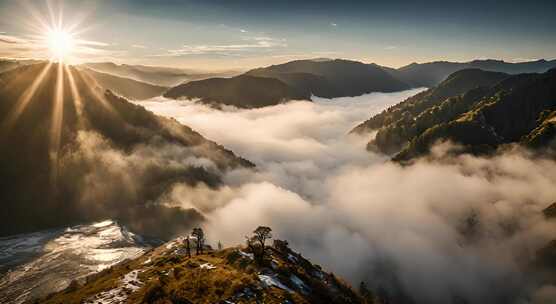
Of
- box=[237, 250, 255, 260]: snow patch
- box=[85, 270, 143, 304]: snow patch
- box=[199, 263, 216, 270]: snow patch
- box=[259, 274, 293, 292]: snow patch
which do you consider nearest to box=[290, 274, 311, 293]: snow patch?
box=[259, 274, 293, 292]: snow patch

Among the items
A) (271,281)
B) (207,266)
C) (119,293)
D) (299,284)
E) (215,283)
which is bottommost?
(299,284)

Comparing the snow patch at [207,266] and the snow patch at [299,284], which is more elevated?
the snow patch at [207,266]

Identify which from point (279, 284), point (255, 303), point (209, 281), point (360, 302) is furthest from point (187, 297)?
point (360, 302)

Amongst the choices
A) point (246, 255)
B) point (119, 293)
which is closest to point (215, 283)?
point (119, 293)

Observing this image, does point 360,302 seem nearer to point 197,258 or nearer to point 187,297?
point 197,258

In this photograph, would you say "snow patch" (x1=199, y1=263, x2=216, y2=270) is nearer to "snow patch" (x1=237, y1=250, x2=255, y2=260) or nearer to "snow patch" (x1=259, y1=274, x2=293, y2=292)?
"snow patch" (x1=237, y1=250, x2=255, y2=260)

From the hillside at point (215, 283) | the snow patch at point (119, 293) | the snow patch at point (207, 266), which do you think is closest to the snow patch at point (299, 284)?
the hillside at point (215, 283)

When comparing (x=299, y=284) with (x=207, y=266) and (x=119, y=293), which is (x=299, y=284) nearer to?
(x=207, y=266)

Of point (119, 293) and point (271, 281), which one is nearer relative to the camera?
point (271, 281)

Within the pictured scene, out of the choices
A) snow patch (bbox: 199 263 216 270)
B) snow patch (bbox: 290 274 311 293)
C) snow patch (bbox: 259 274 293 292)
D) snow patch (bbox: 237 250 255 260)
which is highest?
snow patch (bbox: 259 274 293 292)

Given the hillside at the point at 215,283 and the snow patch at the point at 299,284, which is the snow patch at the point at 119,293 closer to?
the hillside at the point at 215,283

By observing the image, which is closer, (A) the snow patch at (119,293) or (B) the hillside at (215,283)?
(B) the hillside at (215,283)
